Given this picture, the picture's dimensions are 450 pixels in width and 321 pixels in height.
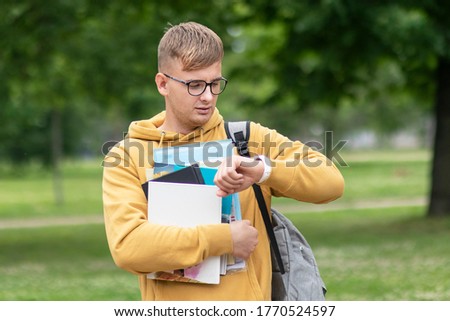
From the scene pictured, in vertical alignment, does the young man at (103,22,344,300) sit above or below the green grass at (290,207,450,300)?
above

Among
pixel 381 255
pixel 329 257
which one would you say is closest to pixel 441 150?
pixel 381 255

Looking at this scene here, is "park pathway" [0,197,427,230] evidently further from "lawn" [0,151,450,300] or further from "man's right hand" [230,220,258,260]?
"man's right hand" [230,220,258,260]

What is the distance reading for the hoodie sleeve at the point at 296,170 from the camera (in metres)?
2.75

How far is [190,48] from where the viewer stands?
279 cm

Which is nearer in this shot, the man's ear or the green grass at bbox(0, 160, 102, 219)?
the man's ear

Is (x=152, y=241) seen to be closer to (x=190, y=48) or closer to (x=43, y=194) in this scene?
(x=190, y=48)

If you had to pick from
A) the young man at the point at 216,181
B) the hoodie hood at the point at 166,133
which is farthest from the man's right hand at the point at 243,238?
the hoodie hood at the point at 166,133

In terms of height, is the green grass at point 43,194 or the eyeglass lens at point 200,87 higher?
the eyeglass lens at point 200,87

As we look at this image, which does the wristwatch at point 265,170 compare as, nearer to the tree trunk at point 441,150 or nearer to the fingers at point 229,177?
the fingers at point 229,177

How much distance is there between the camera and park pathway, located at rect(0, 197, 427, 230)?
893 inches

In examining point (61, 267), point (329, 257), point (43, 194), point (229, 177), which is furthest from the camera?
point (43, 194)

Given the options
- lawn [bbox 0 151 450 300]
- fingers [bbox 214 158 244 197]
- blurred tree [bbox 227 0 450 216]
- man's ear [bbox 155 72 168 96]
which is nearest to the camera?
fingers [bbox 214 158 244 197]

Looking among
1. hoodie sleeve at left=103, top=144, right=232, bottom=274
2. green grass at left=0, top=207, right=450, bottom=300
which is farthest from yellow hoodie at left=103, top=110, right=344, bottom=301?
green grass at left=0, top=207, right=450, bottom=300

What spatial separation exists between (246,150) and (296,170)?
0.66 ft
